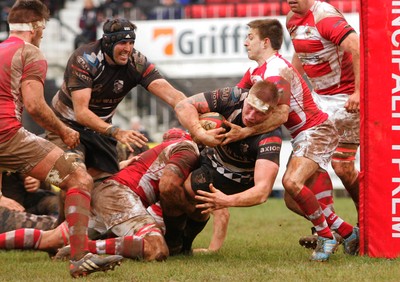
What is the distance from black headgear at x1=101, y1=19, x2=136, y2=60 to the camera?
9039 mm

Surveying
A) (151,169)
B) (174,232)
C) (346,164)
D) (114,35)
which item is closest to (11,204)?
(151,169)

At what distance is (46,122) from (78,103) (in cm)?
158

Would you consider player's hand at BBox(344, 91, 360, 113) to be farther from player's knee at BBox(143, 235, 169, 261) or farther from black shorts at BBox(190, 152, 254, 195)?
player's knee at BBox(143, 235, 169, 261)

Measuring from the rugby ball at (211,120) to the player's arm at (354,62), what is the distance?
1.25m

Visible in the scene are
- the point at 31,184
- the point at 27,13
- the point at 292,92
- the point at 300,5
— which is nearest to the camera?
the point at 27,13

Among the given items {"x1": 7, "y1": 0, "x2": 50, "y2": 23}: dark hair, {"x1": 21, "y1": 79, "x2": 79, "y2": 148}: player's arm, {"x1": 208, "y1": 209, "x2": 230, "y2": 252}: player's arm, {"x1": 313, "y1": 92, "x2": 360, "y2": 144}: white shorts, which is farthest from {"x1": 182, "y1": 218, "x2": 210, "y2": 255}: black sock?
{"x1": 7, "y1": 0, "x2": 50, "y2": 23}: dark hair

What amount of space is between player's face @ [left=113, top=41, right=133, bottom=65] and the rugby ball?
1.35 metres

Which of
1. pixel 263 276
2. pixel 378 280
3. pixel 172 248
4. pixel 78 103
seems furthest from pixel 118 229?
pixel 378 280

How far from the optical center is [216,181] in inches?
328

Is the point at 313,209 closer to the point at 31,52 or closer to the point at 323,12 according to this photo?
the point at 323,12

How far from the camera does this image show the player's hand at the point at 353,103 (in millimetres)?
8562

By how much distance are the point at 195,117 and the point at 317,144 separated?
1.13 meters

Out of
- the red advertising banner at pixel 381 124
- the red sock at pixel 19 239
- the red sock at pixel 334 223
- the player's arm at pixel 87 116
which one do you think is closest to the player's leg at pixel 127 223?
the player's arm at pixel 87 116

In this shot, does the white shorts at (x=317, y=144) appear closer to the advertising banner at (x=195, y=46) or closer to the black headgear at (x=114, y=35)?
the black headgear at (x=114, y=35)
